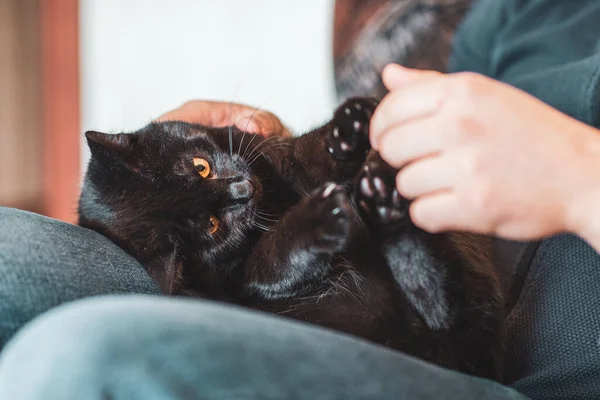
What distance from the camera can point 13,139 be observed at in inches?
93.8

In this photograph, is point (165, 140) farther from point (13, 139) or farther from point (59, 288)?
point (13, 139)

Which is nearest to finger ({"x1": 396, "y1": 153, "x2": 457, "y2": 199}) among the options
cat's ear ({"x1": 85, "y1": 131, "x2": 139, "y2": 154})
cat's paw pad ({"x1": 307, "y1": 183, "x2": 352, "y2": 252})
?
cat's paw pad ({"x1": 307, "y1": 183, "x2": 352, "y2": 252})

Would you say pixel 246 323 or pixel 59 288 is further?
pixel 59 288

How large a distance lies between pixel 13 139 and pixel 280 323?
231 cm

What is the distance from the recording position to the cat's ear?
0.85 meters

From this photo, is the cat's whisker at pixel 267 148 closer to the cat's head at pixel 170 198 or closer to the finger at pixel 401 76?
the cat's head at pixel 170 198

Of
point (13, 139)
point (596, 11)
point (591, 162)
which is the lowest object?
point (13, 139)

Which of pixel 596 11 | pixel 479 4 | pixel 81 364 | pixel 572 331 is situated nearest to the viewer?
pixel 81 364

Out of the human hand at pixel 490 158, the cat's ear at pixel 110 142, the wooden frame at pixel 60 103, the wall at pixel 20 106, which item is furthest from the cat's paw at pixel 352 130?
the wall at pixel 20 106

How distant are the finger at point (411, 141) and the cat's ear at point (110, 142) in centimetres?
48

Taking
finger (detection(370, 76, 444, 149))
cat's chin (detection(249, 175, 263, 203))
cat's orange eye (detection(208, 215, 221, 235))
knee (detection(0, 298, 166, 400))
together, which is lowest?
cat's orange eye (detection(208, 215, 221, 235))

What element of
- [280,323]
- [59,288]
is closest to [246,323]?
[280,323]

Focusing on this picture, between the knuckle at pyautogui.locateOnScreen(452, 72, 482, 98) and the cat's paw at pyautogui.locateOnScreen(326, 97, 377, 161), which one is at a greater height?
the knuckle at pyautogui.locateOnScreen(452, 72, 482, 98)

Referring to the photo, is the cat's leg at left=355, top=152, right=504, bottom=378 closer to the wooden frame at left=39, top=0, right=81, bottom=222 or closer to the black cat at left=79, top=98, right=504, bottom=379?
the black cat at left=79, top=98, right=504, bottom=379
